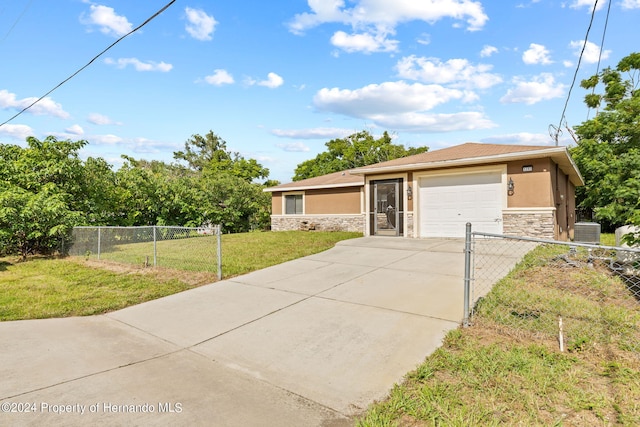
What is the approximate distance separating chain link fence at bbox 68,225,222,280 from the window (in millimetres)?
8552

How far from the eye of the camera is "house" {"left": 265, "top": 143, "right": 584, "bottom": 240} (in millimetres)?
10008

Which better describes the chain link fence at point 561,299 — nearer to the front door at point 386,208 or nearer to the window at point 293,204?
the front door at point 386,208

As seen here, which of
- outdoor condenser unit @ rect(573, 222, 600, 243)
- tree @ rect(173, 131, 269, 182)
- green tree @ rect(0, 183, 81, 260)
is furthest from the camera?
tree @ rect(173, 131, 269, 182)

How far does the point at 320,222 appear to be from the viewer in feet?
52.3

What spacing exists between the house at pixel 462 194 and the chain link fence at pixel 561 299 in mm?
3447

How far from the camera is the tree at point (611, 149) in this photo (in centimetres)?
1680

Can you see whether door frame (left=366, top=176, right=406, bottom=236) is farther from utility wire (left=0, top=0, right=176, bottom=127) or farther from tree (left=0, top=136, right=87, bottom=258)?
tree (left=0, top=136, right=87, bottom=258)

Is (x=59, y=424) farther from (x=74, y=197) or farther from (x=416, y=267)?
(x=74, y=197)

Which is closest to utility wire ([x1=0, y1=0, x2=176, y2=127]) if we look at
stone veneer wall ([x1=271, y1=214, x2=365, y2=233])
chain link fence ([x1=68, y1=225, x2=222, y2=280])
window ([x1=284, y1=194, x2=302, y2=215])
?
chain link fence ([x1=68, y1=225, x2=222, y2=280])

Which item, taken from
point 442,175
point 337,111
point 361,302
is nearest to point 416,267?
point 361,302

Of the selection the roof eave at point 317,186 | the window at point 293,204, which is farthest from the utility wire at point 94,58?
the window at point 293,204

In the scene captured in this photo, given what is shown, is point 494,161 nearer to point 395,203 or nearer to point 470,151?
point 470,151

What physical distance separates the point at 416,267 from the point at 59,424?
20.1 ft

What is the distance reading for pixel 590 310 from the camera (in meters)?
4.13
